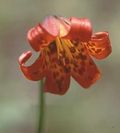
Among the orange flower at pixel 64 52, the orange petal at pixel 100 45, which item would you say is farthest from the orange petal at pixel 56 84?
the orange petal at pixel 100 45

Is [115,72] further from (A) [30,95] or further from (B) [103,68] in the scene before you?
(A) [30,95]

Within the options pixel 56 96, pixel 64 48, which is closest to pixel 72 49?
pixel 64 48

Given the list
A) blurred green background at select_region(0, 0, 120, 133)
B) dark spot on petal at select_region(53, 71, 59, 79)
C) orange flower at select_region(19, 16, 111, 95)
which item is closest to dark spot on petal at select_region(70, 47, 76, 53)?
orange flower at select_region(19, 16, 111, 95)

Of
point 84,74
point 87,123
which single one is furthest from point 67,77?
point 87,123

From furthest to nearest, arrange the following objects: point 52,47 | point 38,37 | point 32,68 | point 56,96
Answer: point 56,96, point 52,47, point 32,68, point 38,37

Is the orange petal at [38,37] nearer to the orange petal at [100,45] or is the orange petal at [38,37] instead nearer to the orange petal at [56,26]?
the orange petal at [56,26]

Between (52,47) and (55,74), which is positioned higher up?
(52,47)

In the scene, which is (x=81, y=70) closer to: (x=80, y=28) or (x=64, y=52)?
(x=64, y=52)

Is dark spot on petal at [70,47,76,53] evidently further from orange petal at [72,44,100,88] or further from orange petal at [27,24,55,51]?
orange petal at [27,24,55,51]
